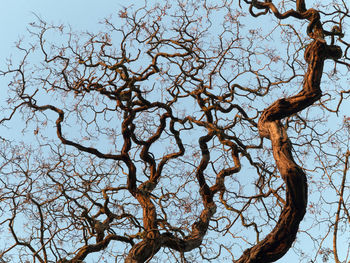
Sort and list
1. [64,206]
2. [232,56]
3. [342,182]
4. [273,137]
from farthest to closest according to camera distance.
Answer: [232,56] → [64,206] → [342,182] → [273,137]

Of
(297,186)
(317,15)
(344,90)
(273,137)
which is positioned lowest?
(297,186)

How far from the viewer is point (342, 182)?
557cm

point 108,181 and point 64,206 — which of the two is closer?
point 64,206

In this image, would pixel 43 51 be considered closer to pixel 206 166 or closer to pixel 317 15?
pixel 206 166

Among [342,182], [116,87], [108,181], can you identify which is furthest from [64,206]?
[342,182]

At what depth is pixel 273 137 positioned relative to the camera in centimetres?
520

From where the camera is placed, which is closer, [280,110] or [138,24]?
[280,110]

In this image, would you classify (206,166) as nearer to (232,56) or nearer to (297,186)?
(232,56)

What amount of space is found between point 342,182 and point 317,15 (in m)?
2.49

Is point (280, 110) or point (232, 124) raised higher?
point (232, 124)

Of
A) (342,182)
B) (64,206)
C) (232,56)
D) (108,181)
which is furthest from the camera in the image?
(232,56)

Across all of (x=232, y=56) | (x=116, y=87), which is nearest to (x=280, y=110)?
(x=232, y=56)

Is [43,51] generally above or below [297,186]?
above

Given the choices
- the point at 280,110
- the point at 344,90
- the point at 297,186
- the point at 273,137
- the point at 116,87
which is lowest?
the point at 297,186
